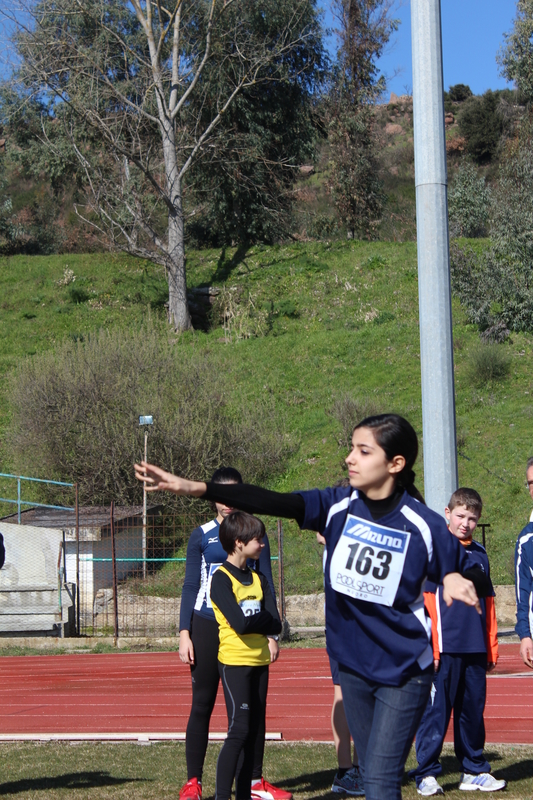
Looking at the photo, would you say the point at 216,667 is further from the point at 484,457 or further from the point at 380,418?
the point at 484,457

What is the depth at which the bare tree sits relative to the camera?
27.6m

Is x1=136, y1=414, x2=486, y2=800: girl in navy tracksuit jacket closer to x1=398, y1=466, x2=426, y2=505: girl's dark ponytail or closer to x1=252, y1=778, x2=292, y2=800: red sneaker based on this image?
x1=398, y1=466, x2=426, y2=505: girl's dark ponytail

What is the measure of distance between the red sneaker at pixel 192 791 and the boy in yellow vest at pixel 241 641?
1.15 ft

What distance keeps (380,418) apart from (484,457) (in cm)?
1759

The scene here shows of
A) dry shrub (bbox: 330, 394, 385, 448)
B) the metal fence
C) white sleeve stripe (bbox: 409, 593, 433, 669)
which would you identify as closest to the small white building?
the metal fence

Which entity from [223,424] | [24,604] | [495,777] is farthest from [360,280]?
[495,777]

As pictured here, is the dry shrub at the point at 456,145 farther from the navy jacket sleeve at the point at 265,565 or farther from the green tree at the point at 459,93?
the navy jacket sleeve at the point at 265,565

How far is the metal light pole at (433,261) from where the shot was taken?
19.2 ft

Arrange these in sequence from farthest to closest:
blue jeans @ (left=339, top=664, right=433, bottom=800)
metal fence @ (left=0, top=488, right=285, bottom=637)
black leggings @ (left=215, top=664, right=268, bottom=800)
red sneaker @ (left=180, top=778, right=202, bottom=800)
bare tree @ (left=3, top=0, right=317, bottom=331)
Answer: bare tree @ (left=3, top=0, right=317, bottom=331)
metal fence @ (left=0, top=488, right=285, bottom=637)
red sneaker @ (left=180, top=778, right=202, bottom=800)
black leggings @ (left=215, top=664, right=268, bottom=800)
blue jeans @ (left=339, top=664, right=433, bottom=800)

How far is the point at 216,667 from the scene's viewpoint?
469 cm

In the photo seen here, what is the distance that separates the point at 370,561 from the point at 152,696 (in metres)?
7.24

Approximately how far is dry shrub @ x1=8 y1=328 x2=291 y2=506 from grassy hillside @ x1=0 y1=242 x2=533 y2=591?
1217mm

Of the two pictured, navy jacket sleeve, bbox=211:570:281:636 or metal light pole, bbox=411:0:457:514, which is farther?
metal light pole, bbox=411:0:457:514

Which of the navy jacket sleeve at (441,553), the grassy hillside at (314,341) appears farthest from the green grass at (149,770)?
the grassy hillside at (314,341)
